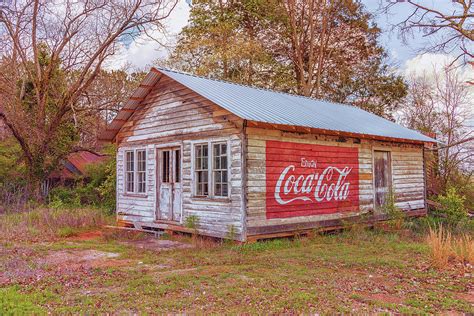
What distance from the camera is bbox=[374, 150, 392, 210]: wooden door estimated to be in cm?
1449

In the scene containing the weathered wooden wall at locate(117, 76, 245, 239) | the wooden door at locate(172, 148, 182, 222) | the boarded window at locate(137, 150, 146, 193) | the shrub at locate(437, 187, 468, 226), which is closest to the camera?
the weathered wooden wall at locate(117, 76, 245, 239)

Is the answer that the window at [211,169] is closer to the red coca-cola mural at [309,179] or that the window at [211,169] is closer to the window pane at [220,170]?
the window pane at [220,170]

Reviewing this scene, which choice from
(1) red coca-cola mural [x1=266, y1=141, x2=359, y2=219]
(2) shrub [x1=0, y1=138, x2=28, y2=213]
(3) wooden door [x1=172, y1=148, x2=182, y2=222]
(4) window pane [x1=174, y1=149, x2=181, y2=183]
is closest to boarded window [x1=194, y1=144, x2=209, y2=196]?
(3) wooden door [x1=172, y1=148, x2=182, y2=222]

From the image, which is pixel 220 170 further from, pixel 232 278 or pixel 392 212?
pixel 392 212

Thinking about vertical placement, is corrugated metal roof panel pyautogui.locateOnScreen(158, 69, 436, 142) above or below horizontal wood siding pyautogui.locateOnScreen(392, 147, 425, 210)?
above

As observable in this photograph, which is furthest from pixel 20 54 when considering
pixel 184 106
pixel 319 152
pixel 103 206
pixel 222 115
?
pixel 319 152

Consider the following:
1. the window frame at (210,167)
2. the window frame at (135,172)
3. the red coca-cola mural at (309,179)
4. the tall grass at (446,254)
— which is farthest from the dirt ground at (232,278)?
the window frame at (135,172)

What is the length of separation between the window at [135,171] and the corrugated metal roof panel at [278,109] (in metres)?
3.15

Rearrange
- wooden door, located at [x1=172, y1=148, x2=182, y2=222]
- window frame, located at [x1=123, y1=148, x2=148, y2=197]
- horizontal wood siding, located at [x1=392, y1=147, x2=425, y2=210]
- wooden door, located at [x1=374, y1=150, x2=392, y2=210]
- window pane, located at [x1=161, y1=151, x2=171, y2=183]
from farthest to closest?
1. horizontal wood siding, located at [x1=392, y1=147, x2=425, y2=210]
2. wooden door, located at [x1=374, y1=150, x2=392, y2=210]
3. window frame, located at [x1=123, y1=148, x2=148, y2=197]
4. window pane, located at [x1=161, y1=151, x2=171, y2=183]
5. wooden door, located at [x1=172, y1=148, x2=182, y2=222]

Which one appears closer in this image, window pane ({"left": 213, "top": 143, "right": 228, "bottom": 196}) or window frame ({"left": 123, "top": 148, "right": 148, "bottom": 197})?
window pane ({"left": 213, "top": 143, "right": 228, "bottom": 196})

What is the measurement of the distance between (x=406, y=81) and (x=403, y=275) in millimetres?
23709

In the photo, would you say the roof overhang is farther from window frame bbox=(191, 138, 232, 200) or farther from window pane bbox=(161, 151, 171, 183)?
window frame bbox=(191, 138, 232, 200)

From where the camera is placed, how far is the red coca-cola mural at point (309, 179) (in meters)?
11.1

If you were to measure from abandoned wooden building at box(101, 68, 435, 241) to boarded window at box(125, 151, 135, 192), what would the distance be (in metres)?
0.04
